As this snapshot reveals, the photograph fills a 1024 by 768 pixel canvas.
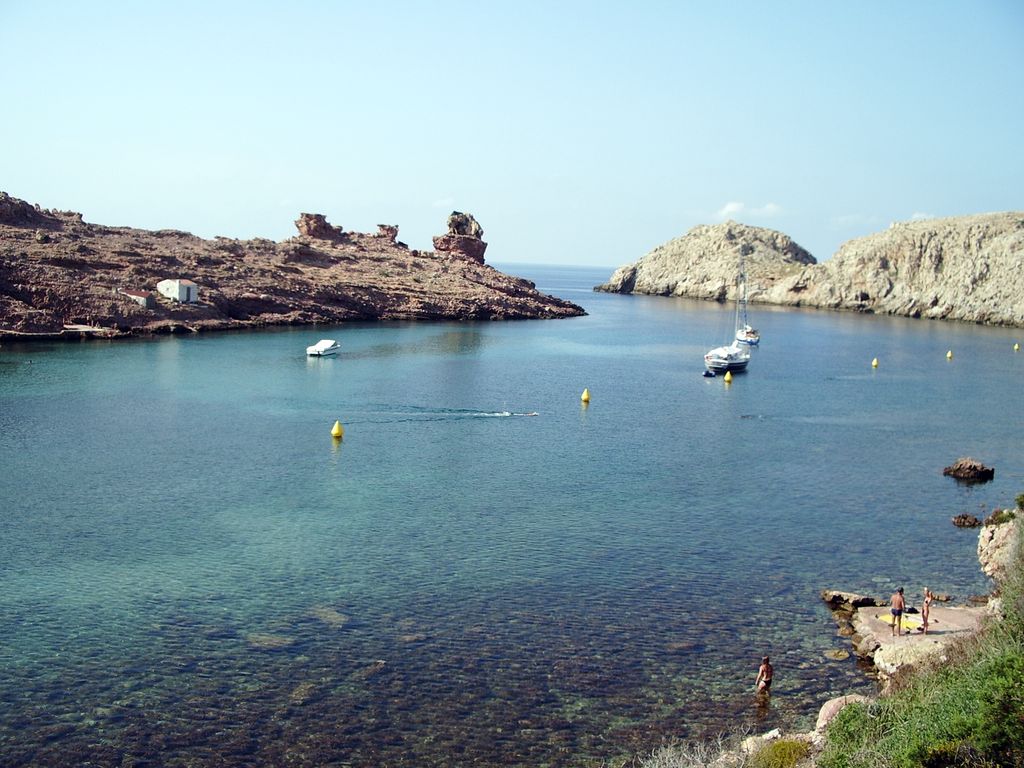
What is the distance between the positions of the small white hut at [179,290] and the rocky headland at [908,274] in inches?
2906

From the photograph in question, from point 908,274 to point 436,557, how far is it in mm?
139845

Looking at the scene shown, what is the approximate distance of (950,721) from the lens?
532 inches

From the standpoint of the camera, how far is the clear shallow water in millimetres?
19625

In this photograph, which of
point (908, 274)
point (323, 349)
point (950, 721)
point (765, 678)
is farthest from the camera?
point (908, 274)

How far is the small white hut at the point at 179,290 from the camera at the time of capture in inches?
3634

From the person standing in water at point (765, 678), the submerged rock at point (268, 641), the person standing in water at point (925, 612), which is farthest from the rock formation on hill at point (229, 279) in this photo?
the person standing in water at point (925, 612)

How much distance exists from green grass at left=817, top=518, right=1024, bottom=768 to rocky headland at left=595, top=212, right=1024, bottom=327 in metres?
118

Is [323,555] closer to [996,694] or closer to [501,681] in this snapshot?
[501,681]

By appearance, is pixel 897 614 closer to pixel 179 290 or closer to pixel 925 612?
pixel 925 612

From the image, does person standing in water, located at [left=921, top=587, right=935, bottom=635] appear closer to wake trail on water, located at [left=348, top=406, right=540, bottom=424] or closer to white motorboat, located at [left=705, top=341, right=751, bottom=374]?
wake trail on water, located at [left=348, top=406, right=540, bottom=424]

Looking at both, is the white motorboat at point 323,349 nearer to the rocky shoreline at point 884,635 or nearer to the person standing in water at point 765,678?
the rocky shoreline at point 884,635

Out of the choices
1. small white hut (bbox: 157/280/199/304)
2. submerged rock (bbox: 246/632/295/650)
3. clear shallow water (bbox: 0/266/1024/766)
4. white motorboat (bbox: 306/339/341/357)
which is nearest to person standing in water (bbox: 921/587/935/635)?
clear shallow water (bbox: 0/266/1024/766)

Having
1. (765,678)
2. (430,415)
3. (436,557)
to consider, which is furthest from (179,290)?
(765,678)

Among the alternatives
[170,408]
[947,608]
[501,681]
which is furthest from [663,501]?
[170,408]
